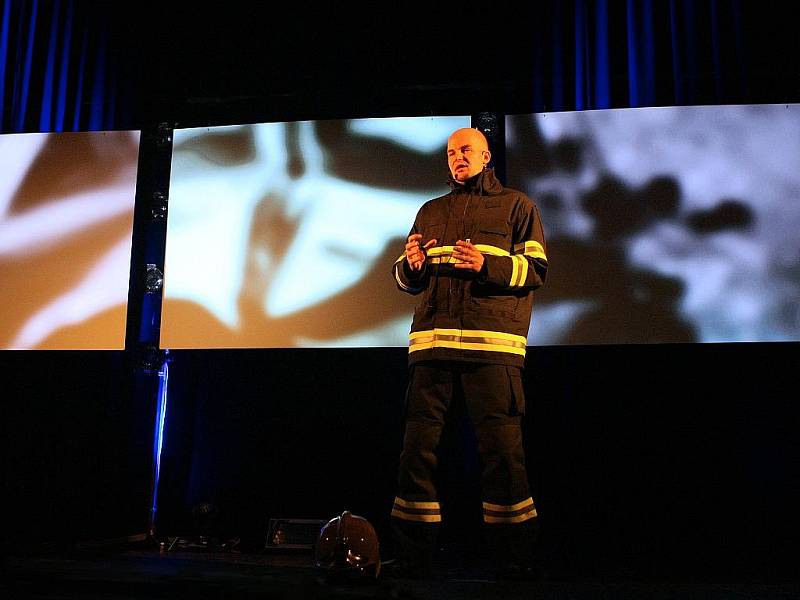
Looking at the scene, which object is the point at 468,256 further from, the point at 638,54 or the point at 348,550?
the point at 638,54

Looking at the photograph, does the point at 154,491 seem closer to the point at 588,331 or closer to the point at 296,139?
the point at 296,139

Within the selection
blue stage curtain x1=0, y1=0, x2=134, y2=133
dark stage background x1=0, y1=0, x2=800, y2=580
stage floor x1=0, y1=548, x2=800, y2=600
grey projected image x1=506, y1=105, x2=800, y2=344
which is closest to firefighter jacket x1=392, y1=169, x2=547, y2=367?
stage floor x1=0, y1=548, x2=800, y2=600

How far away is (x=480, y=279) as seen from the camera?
2768 mm

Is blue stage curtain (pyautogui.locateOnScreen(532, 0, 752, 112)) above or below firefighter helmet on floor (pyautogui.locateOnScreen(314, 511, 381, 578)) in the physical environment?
above

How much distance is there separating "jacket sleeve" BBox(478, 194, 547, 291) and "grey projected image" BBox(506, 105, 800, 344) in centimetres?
88

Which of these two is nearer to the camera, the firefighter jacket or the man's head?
the firefighter jacket

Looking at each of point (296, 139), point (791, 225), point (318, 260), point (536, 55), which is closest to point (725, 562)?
point (791, 225)

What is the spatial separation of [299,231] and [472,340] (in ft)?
4.99

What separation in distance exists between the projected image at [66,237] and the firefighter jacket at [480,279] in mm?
1882

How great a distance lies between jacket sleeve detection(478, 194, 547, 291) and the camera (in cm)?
276

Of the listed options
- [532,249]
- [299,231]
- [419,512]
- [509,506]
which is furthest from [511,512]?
[299,231]

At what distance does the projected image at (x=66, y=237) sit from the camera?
4102 millimetres

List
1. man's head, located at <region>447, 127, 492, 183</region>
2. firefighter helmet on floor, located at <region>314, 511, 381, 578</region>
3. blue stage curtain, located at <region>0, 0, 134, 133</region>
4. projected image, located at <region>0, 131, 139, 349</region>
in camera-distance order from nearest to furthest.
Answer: firefighter helmet on floor, located at <region>314, 511, 381, 578</region>, man's head, located at <region>447, 127, 492, 183</region>, projected image, located at <region>0, 131, 139, 349</region>, blue stage curtain, located at <region>0, 0, 134, 133</region>

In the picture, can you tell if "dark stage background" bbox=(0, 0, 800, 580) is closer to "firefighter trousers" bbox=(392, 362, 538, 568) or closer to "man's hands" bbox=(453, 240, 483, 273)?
"firefighter trousers" bbox=(392, 362, 538, 568)
